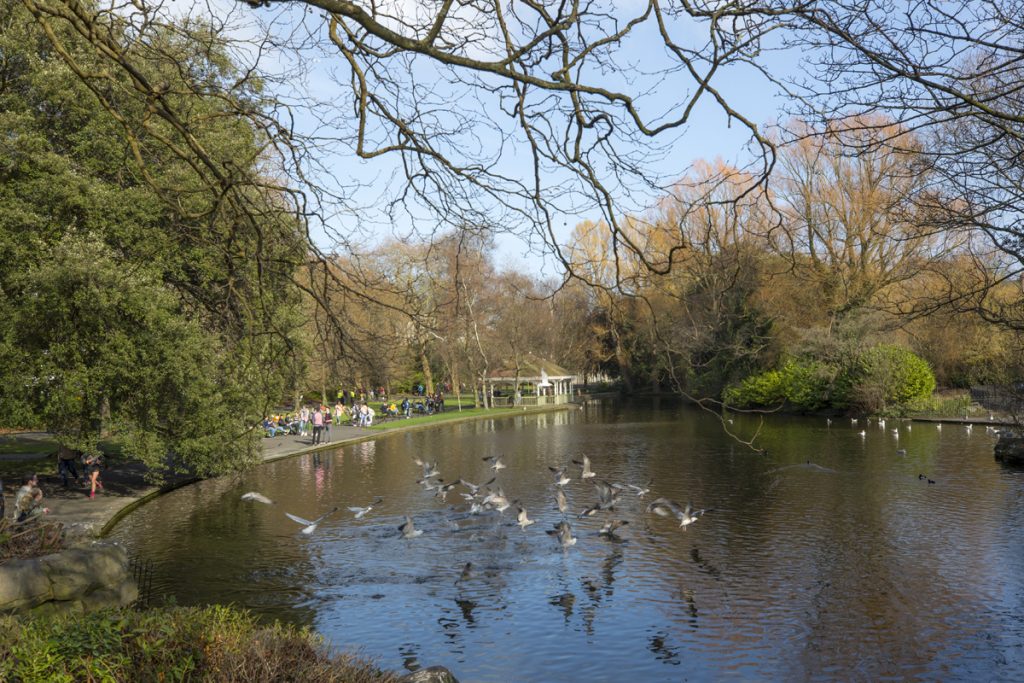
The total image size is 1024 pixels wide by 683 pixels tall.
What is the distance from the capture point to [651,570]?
15.4 metres

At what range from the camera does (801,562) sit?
15766 millimetres

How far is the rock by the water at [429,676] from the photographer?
8.02 m

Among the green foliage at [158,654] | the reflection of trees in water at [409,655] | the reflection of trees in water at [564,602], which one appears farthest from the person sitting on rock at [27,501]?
the reflection of trees in water at [564,602]

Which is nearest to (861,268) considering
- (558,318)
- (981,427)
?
(981,427)

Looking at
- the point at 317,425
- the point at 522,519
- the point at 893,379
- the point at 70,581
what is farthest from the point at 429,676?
the point at 893,379

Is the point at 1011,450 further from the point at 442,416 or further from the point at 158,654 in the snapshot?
the point at 442,416

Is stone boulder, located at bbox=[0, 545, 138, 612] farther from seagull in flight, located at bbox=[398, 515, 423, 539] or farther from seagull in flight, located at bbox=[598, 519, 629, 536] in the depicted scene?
seagull in flight, located at bbox=[598, 519, 629, 536]

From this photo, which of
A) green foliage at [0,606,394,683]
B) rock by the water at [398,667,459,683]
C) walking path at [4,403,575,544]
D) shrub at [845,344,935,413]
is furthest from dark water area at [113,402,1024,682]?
shrub at [845,344,935,413]

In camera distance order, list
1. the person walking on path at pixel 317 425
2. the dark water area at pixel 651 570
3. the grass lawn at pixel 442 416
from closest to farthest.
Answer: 1. the dark water area at pixel 651 570
2. the person walking on path at pixel 317 425
3. the grass lawn at pixel 442 416

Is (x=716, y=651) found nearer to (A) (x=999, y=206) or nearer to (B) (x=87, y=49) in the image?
(A) (x=999, y=206)

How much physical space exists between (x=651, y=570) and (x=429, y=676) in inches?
313

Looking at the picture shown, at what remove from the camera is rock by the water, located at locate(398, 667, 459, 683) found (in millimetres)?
8016

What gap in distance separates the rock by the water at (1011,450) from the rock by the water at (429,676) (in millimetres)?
23887

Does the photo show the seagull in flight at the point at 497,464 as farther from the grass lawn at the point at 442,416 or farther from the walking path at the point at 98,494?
the grass lawn at the point at 442,416
